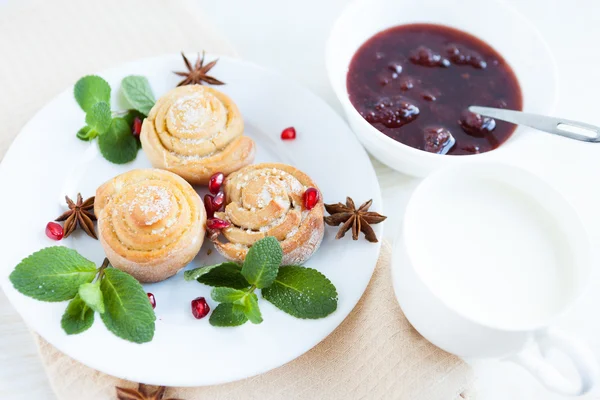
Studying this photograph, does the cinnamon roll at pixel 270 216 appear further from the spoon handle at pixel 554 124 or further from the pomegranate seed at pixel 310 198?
the spoon handle at pixel 554 124

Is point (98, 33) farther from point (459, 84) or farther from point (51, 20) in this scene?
point (459, 84)

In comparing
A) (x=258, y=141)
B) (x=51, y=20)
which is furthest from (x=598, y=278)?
(x=51, y=20)

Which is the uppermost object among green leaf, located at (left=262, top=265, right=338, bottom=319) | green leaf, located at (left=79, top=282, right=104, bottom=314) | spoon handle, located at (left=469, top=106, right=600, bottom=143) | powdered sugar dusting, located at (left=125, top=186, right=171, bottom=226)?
spoon handle, located at (left=469, top=106, right=600, bottom=143)

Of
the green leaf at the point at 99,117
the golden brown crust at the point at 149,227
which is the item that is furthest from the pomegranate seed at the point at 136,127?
the golden brown crust at the point at 149,227

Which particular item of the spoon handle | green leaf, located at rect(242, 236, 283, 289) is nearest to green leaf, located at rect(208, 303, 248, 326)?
green leaf, located at rect(242, 236, 283, 289)

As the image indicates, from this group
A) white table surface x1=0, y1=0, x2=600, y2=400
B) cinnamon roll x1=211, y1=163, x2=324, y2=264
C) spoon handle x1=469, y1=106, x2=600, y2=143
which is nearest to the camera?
cinnamon roll x1=211, y1=163, x2=324, y2=264

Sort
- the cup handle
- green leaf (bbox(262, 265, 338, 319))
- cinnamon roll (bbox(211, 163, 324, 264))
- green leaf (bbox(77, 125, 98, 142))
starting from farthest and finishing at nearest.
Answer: green leaf (bbox(77, 125, 98, 142)), cinnamon roll (bbox(211, 163, 324, 264)), green leaf (bbox(262, 265, 338, 319)), the cup handle

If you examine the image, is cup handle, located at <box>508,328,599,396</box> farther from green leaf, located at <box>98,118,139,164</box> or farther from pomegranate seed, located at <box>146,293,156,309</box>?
green leaf, located at <box>98,118,139,164</box>
